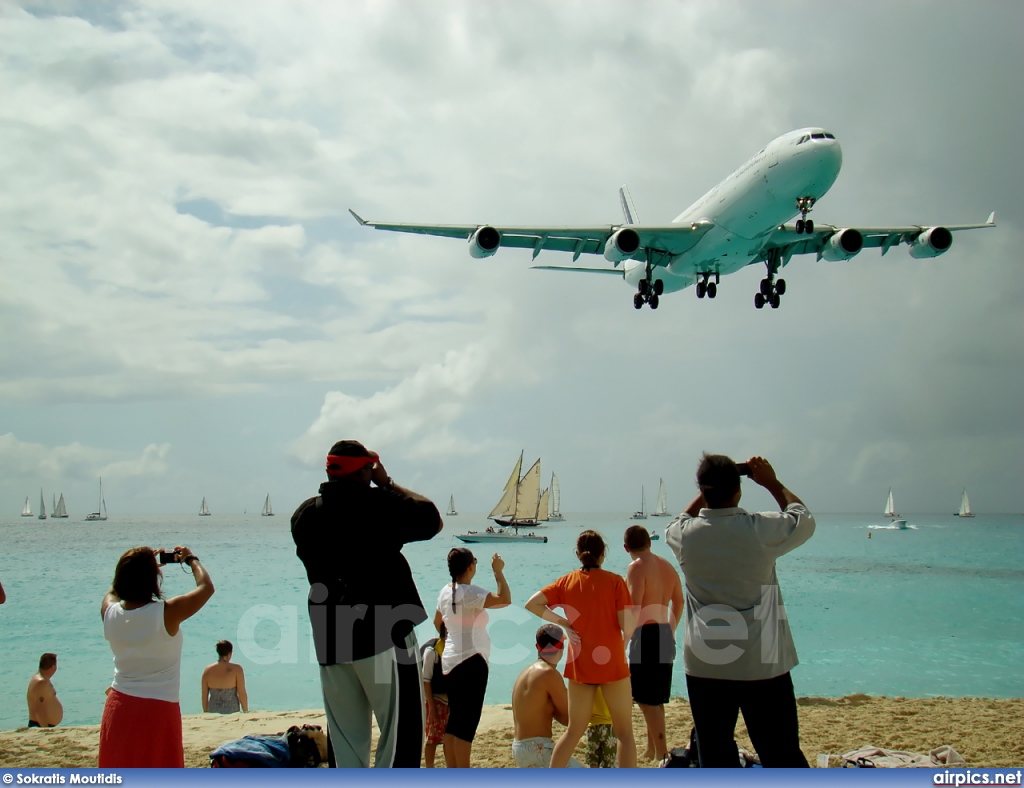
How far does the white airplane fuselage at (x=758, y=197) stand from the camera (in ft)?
64.2

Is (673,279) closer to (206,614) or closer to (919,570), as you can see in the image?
(206,614)

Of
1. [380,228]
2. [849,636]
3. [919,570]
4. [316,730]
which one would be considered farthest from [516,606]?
[919,570]

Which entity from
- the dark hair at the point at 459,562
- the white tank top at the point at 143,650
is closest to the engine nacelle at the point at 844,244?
the dark hair at the point at 459,562

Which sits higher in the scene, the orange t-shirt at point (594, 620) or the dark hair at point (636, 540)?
the dark hair at point (636, 540)

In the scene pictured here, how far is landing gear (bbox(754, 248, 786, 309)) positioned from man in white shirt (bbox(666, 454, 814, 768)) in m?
24.3

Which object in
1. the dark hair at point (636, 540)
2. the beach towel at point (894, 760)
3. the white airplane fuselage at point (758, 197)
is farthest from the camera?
the white airplane fuselage at point (758, 197)

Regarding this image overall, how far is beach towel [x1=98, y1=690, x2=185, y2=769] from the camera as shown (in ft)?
14.1

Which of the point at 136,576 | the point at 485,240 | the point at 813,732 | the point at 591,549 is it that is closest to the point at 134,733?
the point at 136,576

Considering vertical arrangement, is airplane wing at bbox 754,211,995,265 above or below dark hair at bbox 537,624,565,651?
above

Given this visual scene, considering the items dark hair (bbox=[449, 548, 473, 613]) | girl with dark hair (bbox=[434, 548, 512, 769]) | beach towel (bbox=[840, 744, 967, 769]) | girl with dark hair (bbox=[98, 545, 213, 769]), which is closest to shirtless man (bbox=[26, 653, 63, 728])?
girl with dark hair (bbox=[434, 548, 512, 769])

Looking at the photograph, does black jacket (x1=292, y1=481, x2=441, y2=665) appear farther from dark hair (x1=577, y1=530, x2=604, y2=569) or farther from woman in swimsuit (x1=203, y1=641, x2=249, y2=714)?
woman in swimsuit (x1=203, y1=641, x2=249, y2=714)

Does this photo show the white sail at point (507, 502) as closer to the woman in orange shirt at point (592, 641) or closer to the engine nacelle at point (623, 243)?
the engine nacelle at point (623, 243)

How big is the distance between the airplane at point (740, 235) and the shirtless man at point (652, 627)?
51.1 ft

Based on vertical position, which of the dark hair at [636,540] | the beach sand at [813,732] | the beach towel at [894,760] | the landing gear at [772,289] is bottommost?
the beach sand at [813,732]
